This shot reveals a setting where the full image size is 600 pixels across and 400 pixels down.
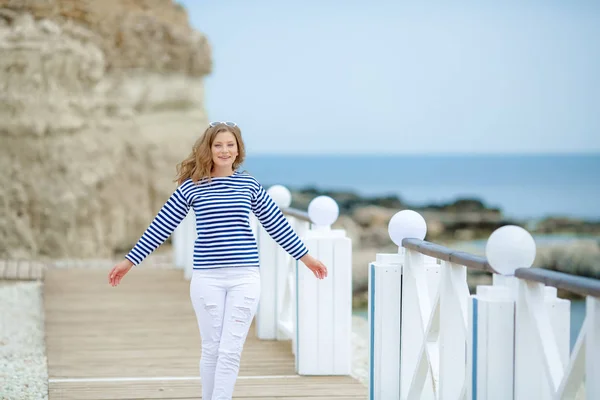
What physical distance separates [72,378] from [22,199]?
34.7ft

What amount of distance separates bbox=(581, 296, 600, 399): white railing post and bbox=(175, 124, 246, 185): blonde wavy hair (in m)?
1.97

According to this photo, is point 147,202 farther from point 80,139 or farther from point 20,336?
point 20,336

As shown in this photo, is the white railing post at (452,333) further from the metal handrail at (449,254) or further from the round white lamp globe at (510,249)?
the round white lamp globe at (510,249)

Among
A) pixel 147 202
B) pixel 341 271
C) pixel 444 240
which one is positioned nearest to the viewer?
pixel 341 271

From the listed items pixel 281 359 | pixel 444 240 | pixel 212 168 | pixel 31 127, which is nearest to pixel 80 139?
pixel 31 127

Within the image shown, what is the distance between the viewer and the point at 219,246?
4.21 m

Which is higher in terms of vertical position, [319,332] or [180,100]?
[180,100]

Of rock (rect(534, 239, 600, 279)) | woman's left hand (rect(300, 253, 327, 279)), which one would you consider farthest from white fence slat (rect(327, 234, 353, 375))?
rock (rect(534, 239, 600, 279))

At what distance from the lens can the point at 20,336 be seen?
289 inches

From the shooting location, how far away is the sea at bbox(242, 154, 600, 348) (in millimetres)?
52812

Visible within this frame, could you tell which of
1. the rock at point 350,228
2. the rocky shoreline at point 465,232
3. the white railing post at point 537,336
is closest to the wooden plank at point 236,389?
the white railing post at point 537,336

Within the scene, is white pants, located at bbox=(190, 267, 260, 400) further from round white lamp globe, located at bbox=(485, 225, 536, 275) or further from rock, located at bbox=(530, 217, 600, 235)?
rock, located at bbox=(530, 217, 600, 235)

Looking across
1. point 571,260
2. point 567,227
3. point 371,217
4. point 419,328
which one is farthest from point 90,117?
point 567,227

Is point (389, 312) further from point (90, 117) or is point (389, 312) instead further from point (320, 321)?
point (90, 117)
